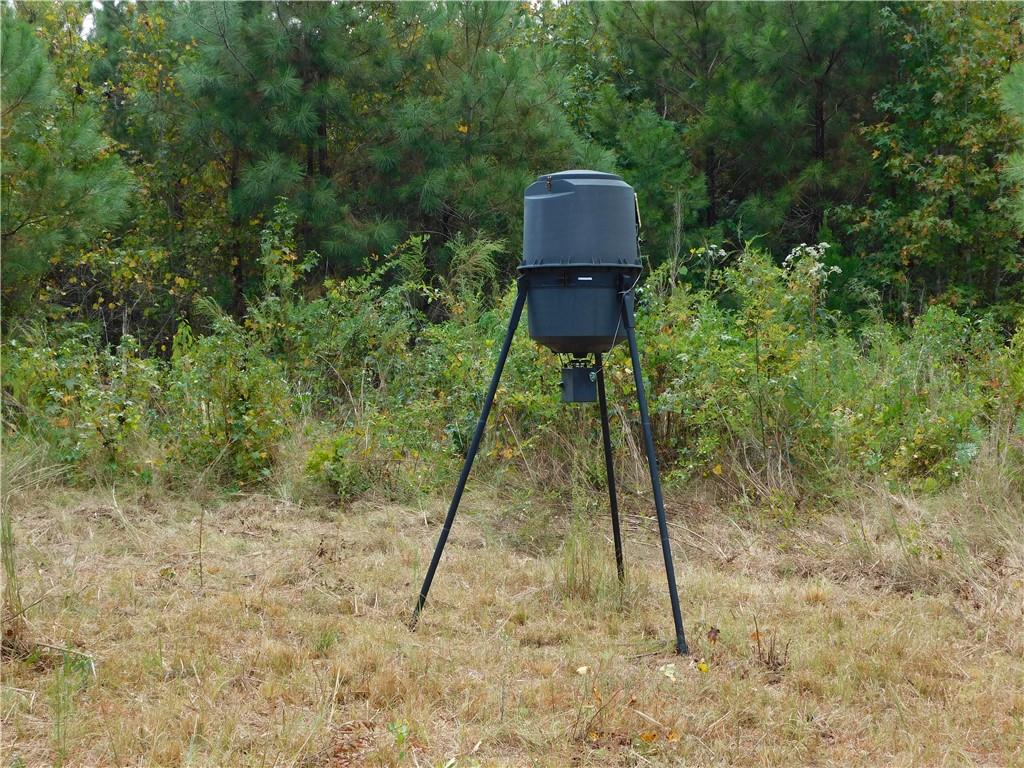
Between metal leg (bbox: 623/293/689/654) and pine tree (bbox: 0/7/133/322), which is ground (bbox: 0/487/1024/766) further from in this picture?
pine tree (bbox: 0/7/133/322)

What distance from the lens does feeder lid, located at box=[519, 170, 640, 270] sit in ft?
11.4

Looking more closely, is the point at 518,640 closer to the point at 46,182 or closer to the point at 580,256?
the point at 580,256

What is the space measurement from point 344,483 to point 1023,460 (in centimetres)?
352

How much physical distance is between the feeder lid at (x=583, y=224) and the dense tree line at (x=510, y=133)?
15.6 ft

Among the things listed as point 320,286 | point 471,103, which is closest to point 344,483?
point 320,286

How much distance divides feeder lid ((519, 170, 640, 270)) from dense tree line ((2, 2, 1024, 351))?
15.6ft

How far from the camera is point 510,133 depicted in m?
9.67

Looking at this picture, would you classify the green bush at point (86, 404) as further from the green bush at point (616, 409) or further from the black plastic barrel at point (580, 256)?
the black plastic barrel at point (580, 256)

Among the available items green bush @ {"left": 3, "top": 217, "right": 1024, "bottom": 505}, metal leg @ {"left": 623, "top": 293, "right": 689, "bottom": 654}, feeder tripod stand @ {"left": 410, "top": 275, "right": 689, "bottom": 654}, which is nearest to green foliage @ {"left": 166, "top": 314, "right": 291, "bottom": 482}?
green bush @ {"left": 3, "top": 217, "right": 1024, "bottom": 505}

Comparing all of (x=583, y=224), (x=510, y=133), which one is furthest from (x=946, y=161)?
(x=583, y=224)

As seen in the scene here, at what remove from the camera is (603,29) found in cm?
1310

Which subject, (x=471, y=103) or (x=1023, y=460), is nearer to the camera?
(x=1023, y=460)

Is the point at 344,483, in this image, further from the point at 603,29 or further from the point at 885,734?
the point at 603,29

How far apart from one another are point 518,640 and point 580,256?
1.40 meters
